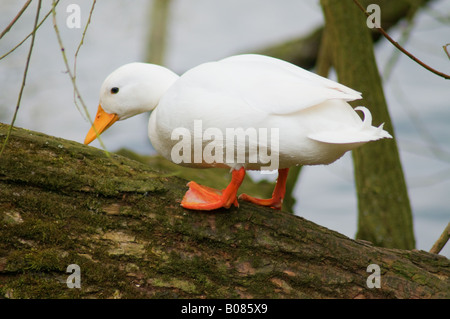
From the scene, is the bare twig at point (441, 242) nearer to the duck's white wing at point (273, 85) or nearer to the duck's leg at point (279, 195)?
the duck's leg at point (279, 195)

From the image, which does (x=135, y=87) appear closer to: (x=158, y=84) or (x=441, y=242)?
(x=158, y=84)

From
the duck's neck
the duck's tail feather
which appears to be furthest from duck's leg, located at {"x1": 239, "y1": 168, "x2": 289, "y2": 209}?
the duck's neck

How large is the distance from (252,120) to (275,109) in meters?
0.11

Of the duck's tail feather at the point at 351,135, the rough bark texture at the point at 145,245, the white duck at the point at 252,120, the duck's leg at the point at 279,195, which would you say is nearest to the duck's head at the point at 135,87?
the white duck at the point at 252,120

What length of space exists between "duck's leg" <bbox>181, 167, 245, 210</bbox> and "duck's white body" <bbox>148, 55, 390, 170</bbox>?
8 cm

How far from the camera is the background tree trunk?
12.0 ft

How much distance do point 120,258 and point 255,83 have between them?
952 millimetres

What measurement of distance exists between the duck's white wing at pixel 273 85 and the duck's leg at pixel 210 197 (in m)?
0.37

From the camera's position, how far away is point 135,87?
8.14 ft

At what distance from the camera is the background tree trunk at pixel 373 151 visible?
364 centimetres

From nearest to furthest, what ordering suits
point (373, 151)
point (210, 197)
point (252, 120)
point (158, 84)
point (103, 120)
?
point (252, 120) → point (210, 197) → point (158, 84) → point (103, 120) → point (373, 151)

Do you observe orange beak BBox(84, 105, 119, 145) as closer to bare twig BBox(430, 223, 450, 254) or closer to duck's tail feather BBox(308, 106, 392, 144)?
duck's tail feather BBox(308, 106, 392, 144)

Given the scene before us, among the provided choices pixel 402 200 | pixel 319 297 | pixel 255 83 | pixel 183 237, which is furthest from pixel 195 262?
pixel 402 200

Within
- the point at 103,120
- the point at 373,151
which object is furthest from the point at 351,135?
the point at 373,151
